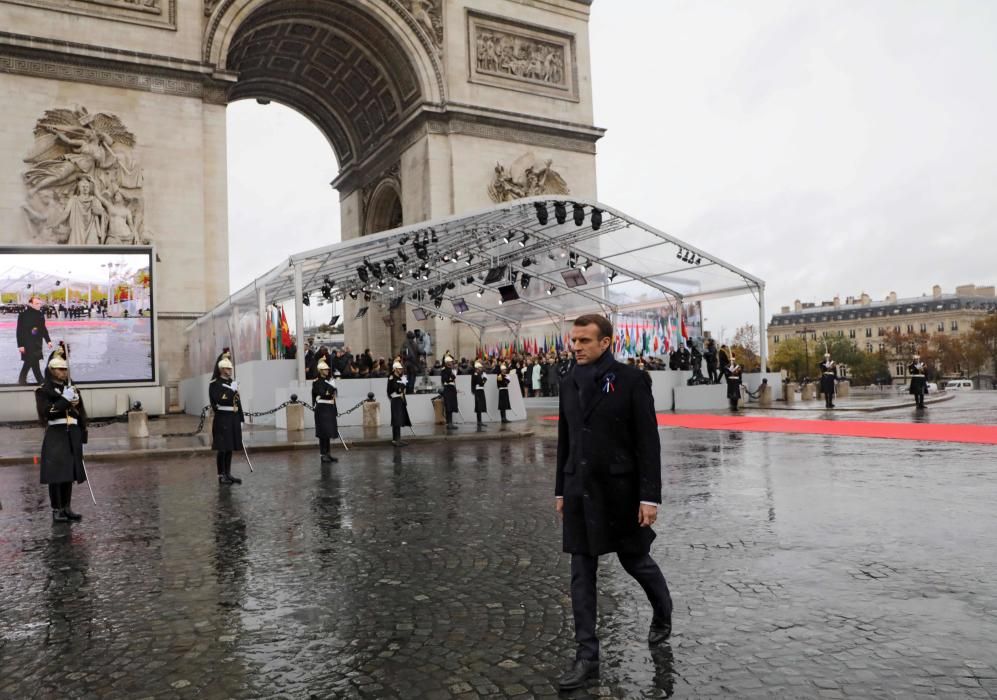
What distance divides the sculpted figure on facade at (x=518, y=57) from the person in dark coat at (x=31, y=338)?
19.3 metres

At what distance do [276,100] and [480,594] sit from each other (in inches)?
1520

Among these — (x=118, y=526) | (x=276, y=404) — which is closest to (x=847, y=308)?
(x=276, y=404)

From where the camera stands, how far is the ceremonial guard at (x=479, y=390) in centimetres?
2138

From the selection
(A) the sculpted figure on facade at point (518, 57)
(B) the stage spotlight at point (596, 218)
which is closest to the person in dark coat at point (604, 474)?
(B) the stage spotlight at point (596, 218)

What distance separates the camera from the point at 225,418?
10914 mm

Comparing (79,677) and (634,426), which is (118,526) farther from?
(634,426)

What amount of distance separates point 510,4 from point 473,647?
33.8 meters

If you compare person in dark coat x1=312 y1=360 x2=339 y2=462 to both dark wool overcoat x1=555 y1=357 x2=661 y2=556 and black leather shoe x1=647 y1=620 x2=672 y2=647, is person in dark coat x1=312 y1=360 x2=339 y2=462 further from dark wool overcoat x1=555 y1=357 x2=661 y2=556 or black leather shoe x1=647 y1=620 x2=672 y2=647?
dark wool overcoat x1=555 y1=357 x2=661 y2=556

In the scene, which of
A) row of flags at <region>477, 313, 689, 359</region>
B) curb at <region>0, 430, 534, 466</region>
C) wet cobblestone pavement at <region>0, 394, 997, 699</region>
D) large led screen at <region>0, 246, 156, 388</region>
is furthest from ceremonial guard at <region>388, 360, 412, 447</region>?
row of flags at <region>477, 313, 689, 359</region>

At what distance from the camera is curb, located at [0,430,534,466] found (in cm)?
1398

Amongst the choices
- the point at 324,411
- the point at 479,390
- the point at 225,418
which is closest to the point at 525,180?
the point at 479,390

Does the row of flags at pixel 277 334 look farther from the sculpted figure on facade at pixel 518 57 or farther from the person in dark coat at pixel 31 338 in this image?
the sculpted figure on facade at pixel 518 57

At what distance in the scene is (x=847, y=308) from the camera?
128 metres

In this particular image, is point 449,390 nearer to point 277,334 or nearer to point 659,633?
point 277,334
